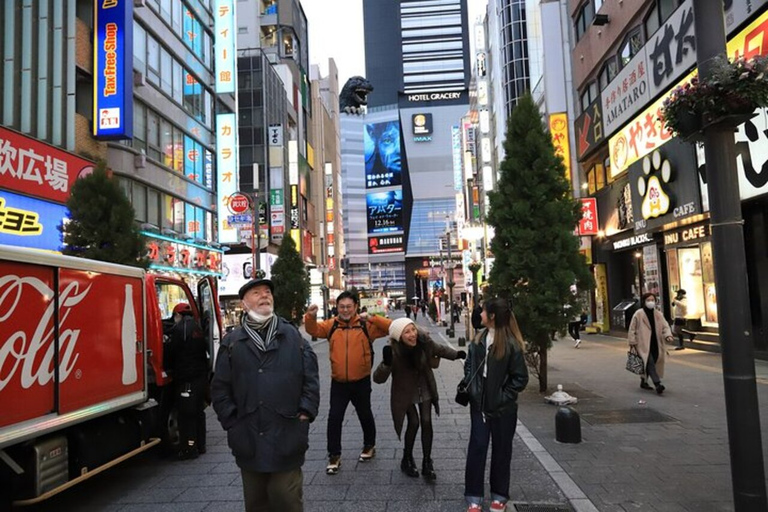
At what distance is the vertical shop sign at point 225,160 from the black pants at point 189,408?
91.3ft

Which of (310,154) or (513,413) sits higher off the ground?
(310,154)

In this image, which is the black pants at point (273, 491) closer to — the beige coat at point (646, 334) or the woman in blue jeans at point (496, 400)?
the woman in blue jeans at point (496, 400)

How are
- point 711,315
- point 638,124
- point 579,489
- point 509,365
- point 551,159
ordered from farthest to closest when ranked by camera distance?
point 638,124 < point 711,315 < point 551,159 < point 579,489 < point 509,365

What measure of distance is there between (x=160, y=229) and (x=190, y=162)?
548 cm

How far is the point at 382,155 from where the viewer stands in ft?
495

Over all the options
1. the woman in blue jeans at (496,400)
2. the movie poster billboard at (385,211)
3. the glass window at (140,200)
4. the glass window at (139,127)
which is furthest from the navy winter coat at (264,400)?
the movie poster billboard at (385,211)

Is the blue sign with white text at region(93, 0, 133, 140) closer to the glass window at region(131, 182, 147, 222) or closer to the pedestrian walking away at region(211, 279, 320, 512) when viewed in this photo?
the glass window at region(131, 182, 147, 222)

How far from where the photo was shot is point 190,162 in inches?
1183

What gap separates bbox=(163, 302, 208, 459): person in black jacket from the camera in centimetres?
721

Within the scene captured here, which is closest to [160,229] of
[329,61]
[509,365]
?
[509,365]

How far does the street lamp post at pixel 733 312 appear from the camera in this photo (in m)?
4.25

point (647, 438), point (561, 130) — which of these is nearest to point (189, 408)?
point (647, 438)

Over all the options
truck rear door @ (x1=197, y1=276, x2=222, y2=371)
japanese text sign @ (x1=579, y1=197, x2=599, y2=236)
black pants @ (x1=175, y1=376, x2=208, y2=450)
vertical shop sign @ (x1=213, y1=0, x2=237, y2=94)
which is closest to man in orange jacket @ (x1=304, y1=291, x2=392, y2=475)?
black pants @ (x1=175, y1=376, x2=208, y2=450)

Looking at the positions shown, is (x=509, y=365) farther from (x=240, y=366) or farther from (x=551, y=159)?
(x=551, y=159)
